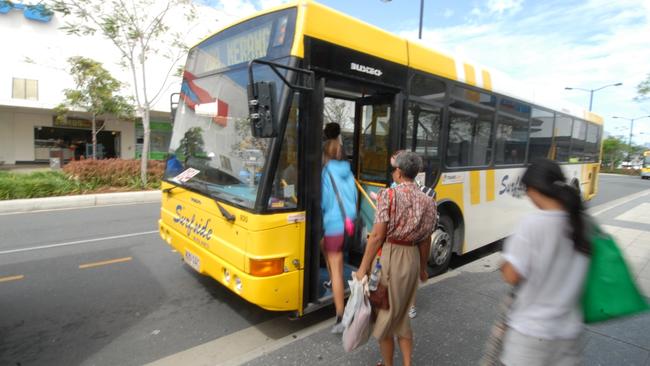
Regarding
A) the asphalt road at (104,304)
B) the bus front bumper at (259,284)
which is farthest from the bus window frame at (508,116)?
the asphalt road at (104,304)

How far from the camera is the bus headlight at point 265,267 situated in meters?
3.05

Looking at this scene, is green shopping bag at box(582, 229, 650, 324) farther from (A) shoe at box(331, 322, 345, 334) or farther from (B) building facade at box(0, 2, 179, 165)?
(B) building facade at box(0, 2, 179, 165)

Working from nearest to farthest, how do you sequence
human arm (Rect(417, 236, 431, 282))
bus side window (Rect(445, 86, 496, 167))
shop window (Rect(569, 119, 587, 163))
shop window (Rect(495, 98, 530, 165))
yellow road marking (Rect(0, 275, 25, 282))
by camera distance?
human arm (Rect(417, 236, 431, 282))
yellow road marking (Rect(0, 275, 25, 282))
bus side window (Rect(445, 86, 496, 167))
shop window (Rect(495, 98, 530, 165))
shop window (Rect(569, 119, 587, 163))

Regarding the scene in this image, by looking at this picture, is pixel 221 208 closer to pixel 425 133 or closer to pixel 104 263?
pixel 425 133

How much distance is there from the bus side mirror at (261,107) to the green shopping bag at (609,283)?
7.10ft

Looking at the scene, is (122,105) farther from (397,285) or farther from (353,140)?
(397,285)

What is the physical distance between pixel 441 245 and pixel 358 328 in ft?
8.98

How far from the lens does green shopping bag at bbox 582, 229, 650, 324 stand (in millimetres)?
1681

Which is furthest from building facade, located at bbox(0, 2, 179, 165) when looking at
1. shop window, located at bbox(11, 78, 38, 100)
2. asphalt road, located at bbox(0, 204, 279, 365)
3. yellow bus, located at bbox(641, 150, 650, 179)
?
yellow bus, located at bbox(641, 150, 650, 179)

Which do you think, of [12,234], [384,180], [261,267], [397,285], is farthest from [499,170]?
[12,234]

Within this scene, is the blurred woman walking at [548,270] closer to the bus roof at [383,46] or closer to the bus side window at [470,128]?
the bus roof at [383,46]

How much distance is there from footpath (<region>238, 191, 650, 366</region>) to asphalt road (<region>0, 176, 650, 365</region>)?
0.84 m

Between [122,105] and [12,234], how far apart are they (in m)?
12.5

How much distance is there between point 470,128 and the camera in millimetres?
5230
